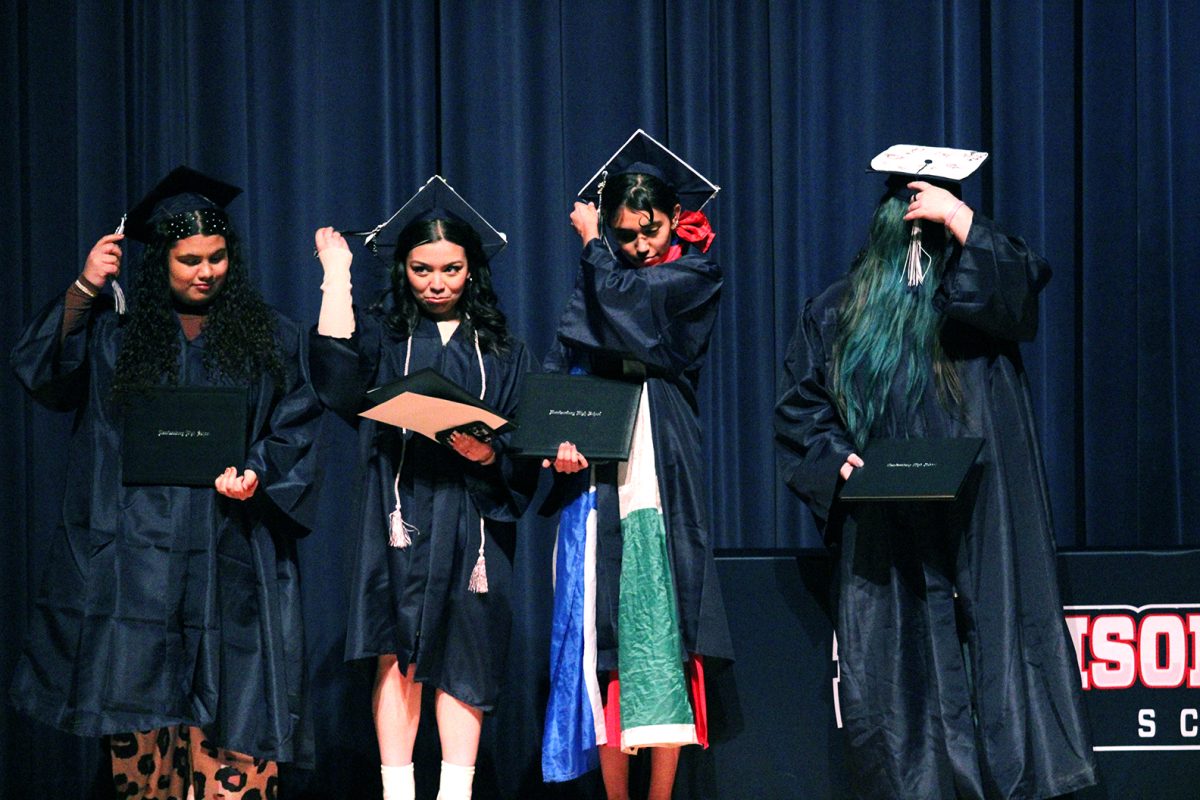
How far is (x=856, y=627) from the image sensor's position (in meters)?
3.47

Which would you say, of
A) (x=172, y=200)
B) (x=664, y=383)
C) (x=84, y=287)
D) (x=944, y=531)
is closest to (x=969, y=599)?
(x=944, y=531)

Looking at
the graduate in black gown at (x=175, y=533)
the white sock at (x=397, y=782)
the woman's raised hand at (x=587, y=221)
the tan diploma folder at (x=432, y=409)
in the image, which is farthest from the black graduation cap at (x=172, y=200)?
the white sock at (x=397, y=782)

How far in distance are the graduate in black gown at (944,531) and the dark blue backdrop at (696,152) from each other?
1.10 meters

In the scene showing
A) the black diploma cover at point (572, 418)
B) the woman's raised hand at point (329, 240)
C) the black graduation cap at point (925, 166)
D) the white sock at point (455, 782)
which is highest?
the black graduation cap at point (925, 166)

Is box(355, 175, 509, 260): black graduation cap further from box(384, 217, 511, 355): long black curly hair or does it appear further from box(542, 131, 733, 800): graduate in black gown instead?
box(542, 131, 733, 800): graduate in black gown

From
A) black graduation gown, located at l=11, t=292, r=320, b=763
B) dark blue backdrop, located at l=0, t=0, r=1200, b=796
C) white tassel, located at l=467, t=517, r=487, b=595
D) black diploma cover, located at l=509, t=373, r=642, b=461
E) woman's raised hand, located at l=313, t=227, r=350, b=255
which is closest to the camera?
black graduation gown, located at l=11, t=292, r=320, b=763

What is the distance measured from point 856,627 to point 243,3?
2.90 meters

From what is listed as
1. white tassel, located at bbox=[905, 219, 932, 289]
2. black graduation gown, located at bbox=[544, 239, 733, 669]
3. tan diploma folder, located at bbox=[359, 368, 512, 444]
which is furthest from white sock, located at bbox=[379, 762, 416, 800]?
white tassel, located at bbox=[905, 219, 932, 289]

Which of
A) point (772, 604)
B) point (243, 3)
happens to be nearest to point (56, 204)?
point (243, 3)

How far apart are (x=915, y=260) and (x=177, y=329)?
1882 mm

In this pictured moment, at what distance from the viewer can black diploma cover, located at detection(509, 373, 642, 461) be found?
347 centimetres

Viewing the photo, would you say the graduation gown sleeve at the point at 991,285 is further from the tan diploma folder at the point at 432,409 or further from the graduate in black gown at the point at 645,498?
the tan diploma folder at the point at 432,409

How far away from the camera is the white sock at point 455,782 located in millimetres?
3564

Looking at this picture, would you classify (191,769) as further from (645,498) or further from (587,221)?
(587,221)
